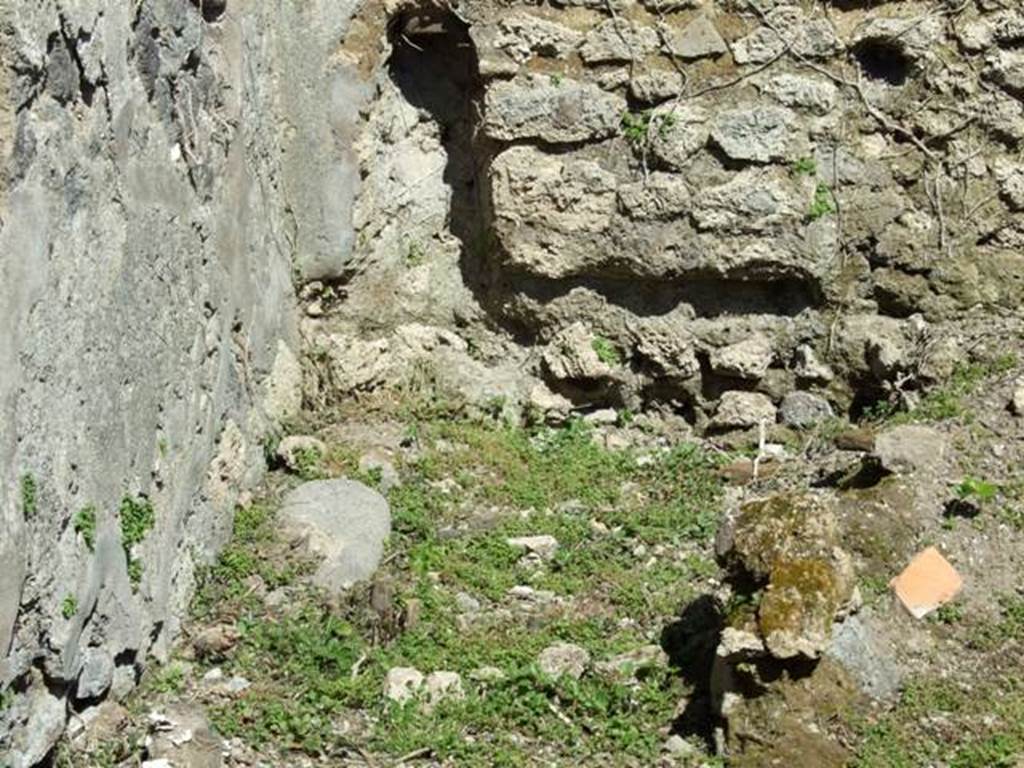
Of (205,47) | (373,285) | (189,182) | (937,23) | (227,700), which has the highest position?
(937,23)

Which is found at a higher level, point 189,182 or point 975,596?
point 189,182

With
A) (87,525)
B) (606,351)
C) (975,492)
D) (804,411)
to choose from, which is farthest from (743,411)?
(87,525)

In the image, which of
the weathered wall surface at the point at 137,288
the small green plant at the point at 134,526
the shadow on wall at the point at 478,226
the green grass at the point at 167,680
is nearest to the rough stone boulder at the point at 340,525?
the weathered wall surface at the point at 137,288

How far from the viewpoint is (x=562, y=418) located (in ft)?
22.4

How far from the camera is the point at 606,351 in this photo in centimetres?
677

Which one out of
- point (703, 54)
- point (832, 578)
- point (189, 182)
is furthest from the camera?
point (703, 54)

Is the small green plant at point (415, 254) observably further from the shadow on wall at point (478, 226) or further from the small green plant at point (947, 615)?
the small green plant at point (947, 615)

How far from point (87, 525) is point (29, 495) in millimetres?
430

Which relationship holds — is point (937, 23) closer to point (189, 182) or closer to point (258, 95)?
point (258, 95)

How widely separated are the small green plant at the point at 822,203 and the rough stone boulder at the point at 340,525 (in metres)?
2.08

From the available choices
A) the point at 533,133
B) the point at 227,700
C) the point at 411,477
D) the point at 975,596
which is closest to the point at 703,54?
the point at 533,133

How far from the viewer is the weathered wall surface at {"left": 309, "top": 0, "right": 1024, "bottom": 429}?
6.57 meters

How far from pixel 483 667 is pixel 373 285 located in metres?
2.38

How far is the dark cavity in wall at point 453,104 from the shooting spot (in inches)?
273
